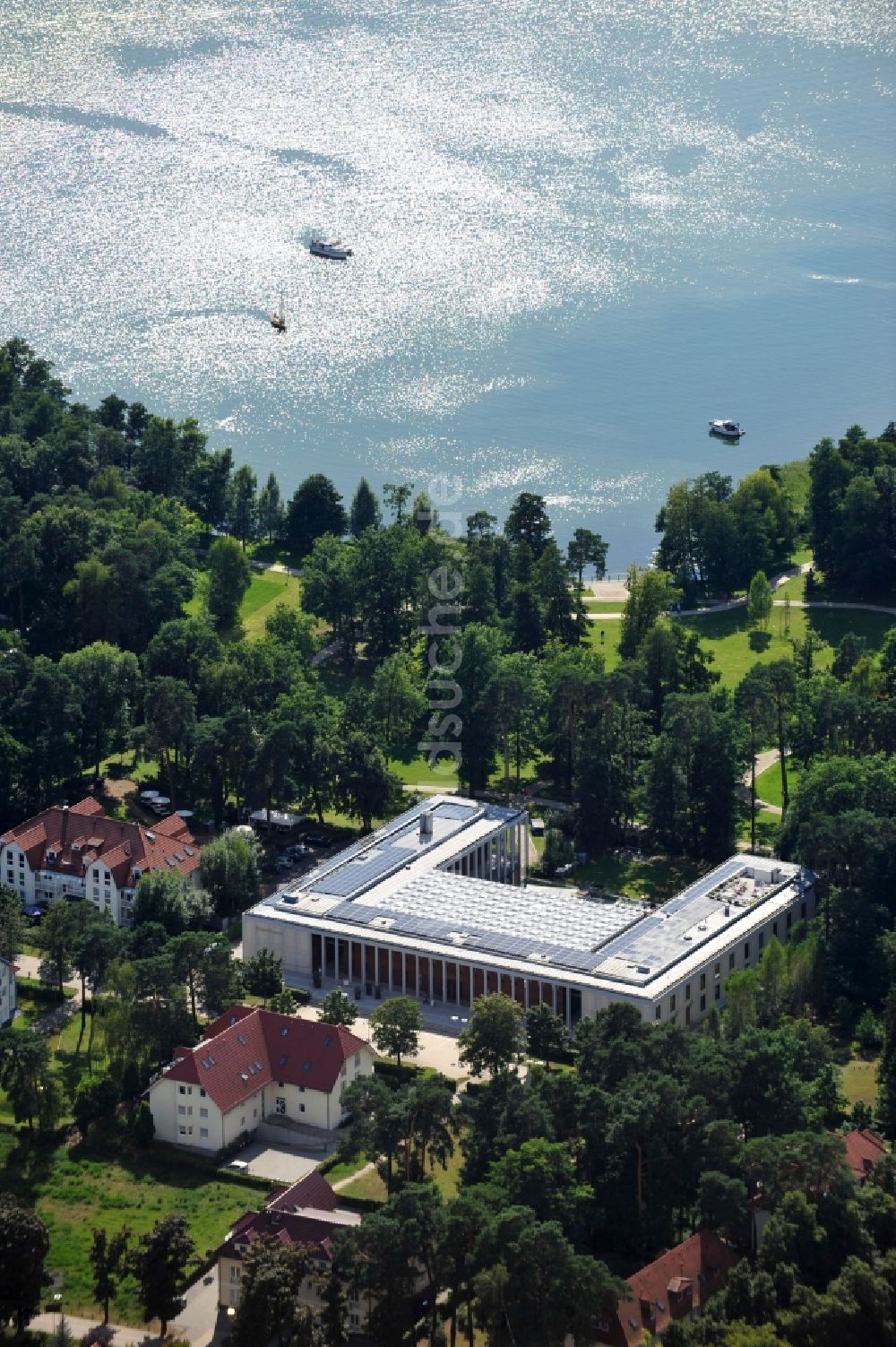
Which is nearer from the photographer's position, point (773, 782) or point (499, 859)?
point (499, 859)

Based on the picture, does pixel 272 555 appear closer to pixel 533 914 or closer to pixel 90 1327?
pixel 533 914

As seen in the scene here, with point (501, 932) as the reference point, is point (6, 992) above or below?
below

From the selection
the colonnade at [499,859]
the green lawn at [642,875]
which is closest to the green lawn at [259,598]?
the colonnade at [499,859]

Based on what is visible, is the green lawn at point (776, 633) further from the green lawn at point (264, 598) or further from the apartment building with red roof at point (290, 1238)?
the apartment building with red roof at point (290, 1238)

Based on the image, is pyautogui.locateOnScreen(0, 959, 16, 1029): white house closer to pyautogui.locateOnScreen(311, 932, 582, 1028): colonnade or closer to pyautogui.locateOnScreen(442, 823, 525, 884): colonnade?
pyautogui.locateOnScreen(311, 932, 582, 1028): colonnade

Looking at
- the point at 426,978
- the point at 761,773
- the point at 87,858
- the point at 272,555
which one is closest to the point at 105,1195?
the point at 426,978

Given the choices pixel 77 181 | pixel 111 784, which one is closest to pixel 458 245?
pixel 77 181

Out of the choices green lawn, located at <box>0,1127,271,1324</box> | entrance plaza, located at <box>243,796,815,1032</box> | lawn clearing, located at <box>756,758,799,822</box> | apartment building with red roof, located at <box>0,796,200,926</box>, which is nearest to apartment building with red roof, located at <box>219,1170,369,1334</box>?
green lawn, located at <box>0,1127,271,1324</box>
